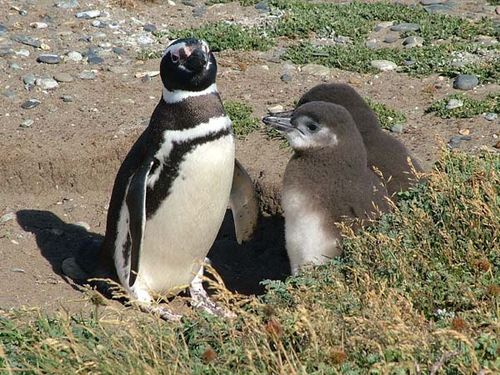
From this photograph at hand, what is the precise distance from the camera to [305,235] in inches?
211

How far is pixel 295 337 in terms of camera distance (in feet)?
12.6

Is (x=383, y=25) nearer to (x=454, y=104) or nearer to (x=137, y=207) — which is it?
(x=454, y=104)

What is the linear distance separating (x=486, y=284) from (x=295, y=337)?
906 millimetres

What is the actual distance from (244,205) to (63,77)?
271 cm

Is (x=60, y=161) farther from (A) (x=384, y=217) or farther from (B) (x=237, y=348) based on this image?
(B) (x=237, y=348)

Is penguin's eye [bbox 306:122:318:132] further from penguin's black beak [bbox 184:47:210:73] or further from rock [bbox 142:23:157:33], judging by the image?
rock [bbox 142:23:157:33]

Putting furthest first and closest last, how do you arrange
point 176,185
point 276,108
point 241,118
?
1. point 276,108
2. point 241,118
3. point 176,185

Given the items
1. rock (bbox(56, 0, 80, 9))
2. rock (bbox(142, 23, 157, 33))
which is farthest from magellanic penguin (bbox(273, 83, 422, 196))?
rock (bbox(56, 0, 80, 9))

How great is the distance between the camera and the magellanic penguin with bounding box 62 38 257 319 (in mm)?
5469

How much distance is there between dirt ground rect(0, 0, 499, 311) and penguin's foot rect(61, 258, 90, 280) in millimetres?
52

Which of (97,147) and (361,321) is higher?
(361,321)

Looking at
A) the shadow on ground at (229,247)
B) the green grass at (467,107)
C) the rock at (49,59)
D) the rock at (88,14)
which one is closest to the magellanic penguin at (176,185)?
the shadow on ground at (229,247)

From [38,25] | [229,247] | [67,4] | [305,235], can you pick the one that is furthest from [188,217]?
[67,4]

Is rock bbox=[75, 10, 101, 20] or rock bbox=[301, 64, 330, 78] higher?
rock bbox=[301, 64, 330, 78]
